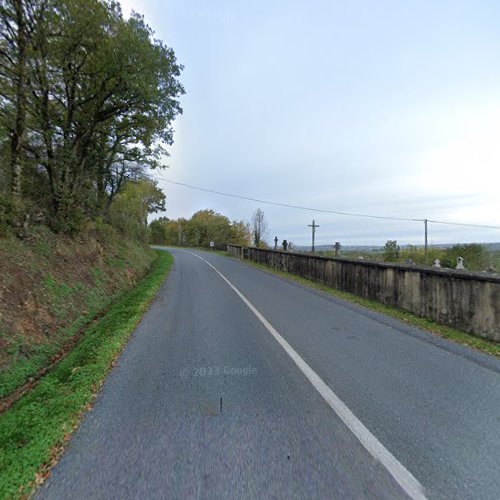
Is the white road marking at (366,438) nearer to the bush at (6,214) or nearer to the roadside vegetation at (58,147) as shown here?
the roadside vegetation at (58,147)

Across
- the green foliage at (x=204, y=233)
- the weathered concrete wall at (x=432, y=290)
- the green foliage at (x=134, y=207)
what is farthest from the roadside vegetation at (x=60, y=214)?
the green foliage at (x=204, y=233)

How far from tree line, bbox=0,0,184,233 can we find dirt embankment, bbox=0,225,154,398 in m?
1.05

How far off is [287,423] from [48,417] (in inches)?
92.2

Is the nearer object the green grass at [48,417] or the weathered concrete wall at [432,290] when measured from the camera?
the green grass at [48,417]

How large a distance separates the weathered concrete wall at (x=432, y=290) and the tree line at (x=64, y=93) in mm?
10578

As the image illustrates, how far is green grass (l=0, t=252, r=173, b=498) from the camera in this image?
6.40 ft

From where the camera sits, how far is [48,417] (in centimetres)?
262

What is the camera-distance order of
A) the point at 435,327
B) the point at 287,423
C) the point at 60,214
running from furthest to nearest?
the point at 60,214
the point at 435,327
the point at 287,423

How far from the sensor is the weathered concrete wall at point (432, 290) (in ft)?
16.9

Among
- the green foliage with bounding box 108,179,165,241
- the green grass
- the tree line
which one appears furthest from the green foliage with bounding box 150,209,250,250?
the green grass

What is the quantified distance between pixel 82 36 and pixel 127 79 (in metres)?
1.68

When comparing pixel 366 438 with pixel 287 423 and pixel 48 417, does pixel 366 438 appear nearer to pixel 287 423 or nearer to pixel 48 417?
pixel 287 423

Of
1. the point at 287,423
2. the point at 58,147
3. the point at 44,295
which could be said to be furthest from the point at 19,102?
the point at 287,423

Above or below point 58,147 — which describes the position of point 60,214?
below
